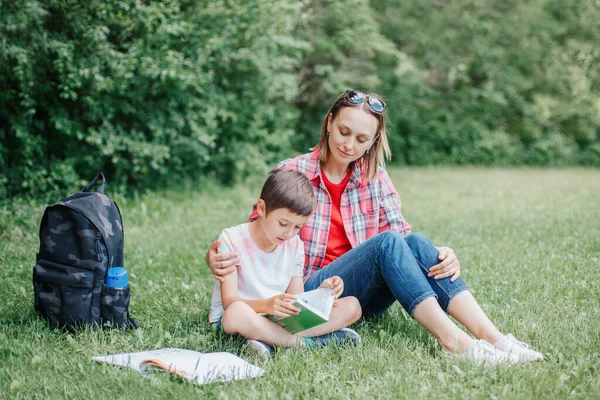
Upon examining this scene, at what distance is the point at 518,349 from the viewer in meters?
2.92

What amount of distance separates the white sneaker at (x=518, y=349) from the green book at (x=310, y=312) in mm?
874

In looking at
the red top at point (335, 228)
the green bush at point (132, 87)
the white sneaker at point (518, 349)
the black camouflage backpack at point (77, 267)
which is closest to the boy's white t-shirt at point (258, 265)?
the red top at point (335, 228)

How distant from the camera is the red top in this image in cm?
366

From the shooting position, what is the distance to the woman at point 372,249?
3.06 m

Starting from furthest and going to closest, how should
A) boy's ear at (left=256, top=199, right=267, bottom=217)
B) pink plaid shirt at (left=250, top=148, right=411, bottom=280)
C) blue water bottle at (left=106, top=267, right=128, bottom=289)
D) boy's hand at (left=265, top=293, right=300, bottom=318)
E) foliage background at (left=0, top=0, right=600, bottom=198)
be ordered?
foliage background at (left=0, top=0, right=600, bottom=198)
pink plaid shirt at (left=250, top=148, right=411, bottom=280)
blue water bottle at (left=106, top=267, right=128, bottom=289)
boy's ear at (left=256, top=199, right=267, bottom=217)
boy's hand at (left=265, top=293, right=300, bottom=318)

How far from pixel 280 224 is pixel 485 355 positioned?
1208 millimetres

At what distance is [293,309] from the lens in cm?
283

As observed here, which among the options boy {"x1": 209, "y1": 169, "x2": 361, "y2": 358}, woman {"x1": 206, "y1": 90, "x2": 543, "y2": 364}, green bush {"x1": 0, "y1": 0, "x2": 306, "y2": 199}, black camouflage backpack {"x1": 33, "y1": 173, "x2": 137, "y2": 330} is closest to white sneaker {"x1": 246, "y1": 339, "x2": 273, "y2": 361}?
boy {"x1": 209, "y1": 169, "x2": 361, "y2": 358}

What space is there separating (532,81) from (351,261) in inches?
648

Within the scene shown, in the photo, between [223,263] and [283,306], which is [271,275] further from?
[283,306]

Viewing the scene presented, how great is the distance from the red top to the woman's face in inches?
7.7

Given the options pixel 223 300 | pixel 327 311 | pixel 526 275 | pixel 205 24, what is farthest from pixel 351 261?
pixel 205 24

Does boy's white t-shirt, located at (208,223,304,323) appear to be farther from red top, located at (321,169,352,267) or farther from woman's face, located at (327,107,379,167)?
woman's face, located at (327,107,379,167)

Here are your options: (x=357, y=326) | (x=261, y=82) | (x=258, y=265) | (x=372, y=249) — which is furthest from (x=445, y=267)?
(x=261, y=82)
